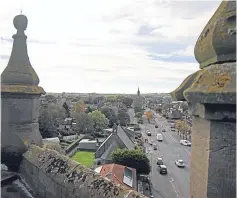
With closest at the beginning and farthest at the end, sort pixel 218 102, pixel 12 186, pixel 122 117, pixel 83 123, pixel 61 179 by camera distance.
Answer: pixel 218 102
pixel 61 179
pixel 12 186
pixel 83 123
pixel 122 117

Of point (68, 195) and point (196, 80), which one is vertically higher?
point (196, 80)

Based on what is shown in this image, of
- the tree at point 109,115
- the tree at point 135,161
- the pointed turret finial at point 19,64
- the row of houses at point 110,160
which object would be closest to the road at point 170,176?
the tree at point 135,161

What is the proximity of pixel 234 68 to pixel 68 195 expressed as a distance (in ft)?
10.1

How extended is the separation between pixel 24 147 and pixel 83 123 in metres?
63.1

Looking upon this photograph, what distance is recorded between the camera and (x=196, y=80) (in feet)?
9.00

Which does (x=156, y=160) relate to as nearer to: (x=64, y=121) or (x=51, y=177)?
(x=64, y=121)

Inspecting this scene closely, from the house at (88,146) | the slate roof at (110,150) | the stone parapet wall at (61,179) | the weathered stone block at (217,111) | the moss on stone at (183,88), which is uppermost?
the moss on stone at (183,88)

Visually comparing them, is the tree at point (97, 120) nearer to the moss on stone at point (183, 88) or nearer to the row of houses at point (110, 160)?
the row of houses at point (110, 160)

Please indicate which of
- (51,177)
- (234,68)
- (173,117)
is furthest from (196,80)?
(173,117)

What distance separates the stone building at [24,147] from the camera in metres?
4.74

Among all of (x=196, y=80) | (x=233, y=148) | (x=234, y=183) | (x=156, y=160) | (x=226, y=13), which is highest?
(x=226, y=13)

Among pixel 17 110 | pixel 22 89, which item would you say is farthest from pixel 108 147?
pixel 22 89

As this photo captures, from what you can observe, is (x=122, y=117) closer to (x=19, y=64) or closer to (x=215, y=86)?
(x=19, y=64)

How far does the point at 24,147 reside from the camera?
18.6 feet
